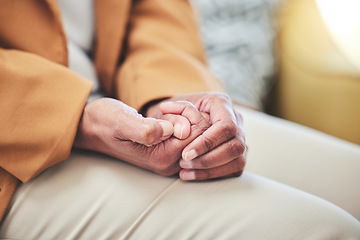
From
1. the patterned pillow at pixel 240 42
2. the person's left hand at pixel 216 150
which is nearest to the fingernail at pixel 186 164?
the person's left hand at pixel 216 150

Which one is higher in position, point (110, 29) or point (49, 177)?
point (110, 29)

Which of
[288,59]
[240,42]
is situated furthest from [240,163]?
[288,59]

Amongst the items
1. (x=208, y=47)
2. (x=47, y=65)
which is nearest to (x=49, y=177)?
(x=47, y=65)

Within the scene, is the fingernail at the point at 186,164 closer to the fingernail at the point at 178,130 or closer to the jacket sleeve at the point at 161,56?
the fingernail at the point at 178,130

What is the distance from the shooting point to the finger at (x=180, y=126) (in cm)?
39

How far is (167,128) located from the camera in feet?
1.26

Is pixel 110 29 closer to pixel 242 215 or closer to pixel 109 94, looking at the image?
pixel 109 94

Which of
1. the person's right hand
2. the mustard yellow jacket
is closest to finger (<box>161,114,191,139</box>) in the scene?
the person's right hand

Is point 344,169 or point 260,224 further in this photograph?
point 344,169

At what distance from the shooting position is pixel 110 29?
2.00 ft

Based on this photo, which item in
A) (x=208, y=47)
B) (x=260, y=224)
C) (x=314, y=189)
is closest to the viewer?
(x=260, y=224)

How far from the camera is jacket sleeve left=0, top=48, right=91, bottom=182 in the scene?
0.39 metres

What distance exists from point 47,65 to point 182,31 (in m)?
0.34

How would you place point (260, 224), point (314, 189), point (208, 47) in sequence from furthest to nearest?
point (208, 47), point (314, 189), point (260, 224)
